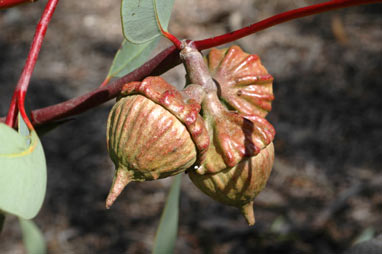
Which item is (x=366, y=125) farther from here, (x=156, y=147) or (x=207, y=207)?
(x=156, y=147)

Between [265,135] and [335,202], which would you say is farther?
[335,202]

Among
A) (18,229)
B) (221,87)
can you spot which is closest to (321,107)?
(18,229)

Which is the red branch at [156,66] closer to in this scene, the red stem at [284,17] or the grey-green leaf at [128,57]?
the red stem at [284,17]

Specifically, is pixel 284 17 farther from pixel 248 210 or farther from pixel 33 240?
pixel 33 240

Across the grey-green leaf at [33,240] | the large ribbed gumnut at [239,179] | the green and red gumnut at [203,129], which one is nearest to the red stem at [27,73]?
the green and red gumnut at [203,129]

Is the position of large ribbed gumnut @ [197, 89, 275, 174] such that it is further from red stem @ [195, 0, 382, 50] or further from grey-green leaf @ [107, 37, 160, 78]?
grey-green leaf @ [107, 37, 160, 78]

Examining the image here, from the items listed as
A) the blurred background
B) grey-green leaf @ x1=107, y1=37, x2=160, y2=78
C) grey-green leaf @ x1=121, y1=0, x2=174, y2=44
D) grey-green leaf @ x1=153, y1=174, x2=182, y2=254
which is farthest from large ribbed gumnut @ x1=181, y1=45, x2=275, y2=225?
the blurred background

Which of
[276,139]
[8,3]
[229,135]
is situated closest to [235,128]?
[229,135]

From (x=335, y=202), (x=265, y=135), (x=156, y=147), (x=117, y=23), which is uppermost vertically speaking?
(x=156, y=147)
